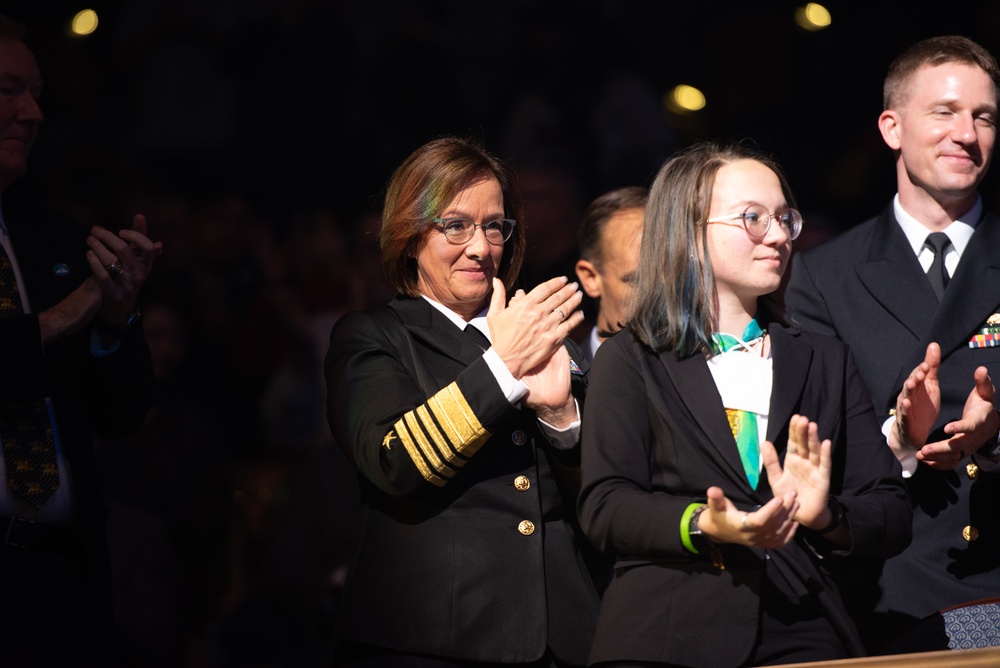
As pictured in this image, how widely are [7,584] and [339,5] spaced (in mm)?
4185

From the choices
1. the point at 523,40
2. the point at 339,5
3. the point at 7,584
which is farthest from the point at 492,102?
the point at 7,584

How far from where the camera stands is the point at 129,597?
14.1 ft

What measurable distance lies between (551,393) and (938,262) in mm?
1190

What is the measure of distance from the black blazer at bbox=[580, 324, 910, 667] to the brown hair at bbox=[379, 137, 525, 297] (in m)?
0.53

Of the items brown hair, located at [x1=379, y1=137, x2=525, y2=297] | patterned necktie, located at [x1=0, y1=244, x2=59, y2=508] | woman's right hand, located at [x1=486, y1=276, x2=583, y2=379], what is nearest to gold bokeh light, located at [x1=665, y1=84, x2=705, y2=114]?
brown hair, located at [x1=379, y1=137, x2=525, y2=297]

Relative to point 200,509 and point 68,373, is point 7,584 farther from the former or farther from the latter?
point 200,509

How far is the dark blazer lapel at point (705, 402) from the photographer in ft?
8.11

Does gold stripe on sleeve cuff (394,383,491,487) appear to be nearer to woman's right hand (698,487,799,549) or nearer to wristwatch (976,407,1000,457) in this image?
woman's right hand (698,487,799,549)

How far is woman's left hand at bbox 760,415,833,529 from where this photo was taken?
229cm

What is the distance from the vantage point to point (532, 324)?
8.95 feet

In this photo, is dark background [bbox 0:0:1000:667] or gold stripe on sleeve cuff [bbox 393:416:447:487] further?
dark background [bbox 0:0:1000:667]


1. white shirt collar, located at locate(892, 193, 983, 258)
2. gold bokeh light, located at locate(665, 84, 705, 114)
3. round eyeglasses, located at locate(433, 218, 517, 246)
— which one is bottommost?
white shirt collar, located at locate(892, 193, 983, 258)

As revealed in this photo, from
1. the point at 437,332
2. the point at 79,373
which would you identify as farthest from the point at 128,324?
the point at 437,332

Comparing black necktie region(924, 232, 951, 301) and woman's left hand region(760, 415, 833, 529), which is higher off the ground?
black necktie region(924, 232, 951, 301)
